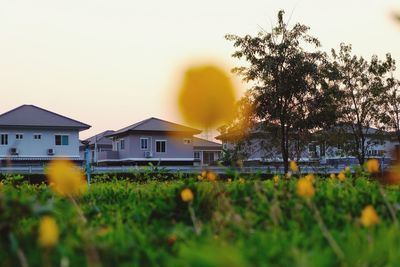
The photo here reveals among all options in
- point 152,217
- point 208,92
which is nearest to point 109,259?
point 208,92

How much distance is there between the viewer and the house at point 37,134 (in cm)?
4141

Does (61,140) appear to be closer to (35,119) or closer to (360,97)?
(35,119)

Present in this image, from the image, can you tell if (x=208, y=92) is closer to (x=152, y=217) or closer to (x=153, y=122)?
(x=152, y=217)

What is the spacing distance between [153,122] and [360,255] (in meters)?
46.9

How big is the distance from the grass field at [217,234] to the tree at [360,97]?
23.7 m

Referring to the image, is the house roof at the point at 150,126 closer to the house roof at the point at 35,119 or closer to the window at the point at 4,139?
the house roof at the point at 35,119

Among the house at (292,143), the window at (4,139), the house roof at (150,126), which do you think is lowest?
the house at (292,143)

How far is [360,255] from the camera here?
63.2 inches

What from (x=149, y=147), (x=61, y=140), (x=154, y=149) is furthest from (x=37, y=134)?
(x=154, y=149)

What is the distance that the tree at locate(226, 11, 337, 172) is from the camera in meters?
22.5

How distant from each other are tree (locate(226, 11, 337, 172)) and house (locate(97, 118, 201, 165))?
23.3m

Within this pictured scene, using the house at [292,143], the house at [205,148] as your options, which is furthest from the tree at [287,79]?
the house at [205,148]

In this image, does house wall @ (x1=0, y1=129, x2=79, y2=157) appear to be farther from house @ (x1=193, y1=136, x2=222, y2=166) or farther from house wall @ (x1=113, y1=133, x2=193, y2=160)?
house @ (x1=193, y1=136, x2=222, y2=166)

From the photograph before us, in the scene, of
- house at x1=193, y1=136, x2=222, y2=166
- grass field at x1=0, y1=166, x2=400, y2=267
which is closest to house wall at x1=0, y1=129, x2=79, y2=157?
house at x1=193, y1=136, x2=222, y2=166
